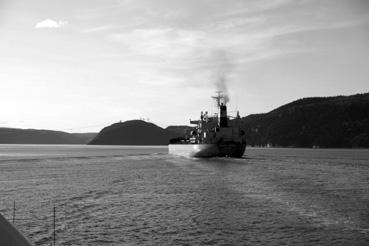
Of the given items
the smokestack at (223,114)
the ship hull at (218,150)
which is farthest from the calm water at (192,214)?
the smokestack at (223,114)

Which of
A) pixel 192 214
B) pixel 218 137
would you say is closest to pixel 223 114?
pixel 218 137

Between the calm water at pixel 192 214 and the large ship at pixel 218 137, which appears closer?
the calm water at pixel 192 214

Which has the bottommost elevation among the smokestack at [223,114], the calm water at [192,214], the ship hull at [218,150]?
the calm water at [192,214]

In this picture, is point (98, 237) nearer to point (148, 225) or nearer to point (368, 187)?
point (148, 225)

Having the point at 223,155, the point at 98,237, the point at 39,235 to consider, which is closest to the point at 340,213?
the point at 98,237

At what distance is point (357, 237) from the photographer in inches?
798

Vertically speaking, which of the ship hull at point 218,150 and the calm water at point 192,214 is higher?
the ship hull at point 218,150

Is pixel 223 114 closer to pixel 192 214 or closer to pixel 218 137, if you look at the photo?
pixel 218 137

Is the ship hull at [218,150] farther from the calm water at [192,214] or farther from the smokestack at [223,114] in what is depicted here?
the calm water at [192,214]

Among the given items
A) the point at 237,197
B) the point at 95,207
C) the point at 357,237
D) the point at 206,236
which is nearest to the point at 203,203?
the point at 237,197

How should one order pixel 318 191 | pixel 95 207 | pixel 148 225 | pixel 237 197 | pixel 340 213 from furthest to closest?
pixel 318 191 < pixel 237 197 < pixel 95 207 < pixel 340 213 < pixel 148 225

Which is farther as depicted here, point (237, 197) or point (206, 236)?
point (237, 197)

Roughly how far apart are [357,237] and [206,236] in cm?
747

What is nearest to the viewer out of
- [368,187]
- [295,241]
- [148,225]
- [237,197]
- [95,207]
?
[295,241]
